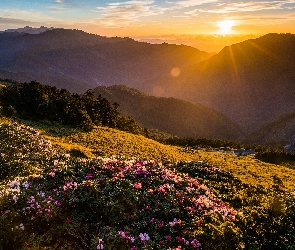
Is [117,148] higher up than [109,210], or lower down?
lower down

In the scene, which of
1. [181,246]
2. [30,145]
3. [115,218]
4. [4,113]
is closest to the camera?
[181,246]

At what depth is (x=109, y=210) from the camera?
15.0 meters

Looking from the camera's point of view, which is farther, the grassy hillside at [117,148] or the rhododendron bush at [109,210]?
the grassy hillside at [117,148]

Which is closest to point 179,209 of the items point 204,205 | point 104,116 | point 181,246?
point 204,205

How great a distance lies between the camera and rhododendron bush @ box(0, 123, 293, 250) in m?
13.1

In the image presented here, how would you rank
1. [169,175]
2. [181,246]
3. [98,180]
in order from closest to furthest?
[181,246] → [98,180] → [169,175]

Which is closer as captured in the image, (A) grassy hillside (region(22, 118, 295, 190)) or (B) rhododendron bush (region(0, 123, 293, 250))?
(B) rhododendron bush (region(0, 123, 293, 250))

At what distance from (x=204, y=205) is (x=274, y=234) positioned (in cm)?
394

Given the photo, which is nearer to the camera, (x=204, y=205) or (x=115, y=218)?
(x=115, y=218)

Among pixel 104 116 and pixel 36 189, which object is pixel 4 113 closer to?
pixel 104 116

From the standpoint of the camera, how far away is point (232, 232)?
532 inches

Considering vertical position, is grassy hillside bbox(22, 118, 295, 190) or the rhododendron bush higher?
the rhododendron bush

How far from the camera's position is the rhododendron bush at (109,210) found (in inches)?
Answer: 514

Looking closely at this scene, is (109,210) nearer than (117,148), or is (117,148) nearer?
(109,210)
